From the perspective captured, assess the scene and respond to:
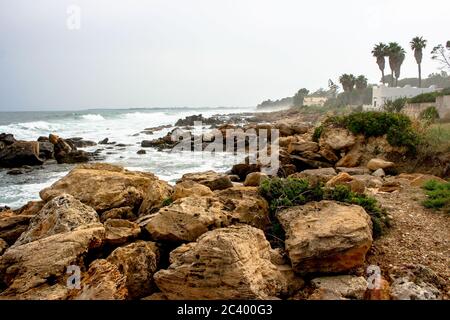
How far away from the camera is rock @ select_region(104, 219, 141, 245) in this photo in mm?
5363

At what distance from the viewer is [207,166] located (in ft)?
60.9

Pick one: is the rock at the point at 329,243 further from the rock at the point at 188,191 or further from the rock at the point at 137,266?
the rock at the point at 188,191

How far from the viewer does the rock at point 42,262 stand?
4.23 meters

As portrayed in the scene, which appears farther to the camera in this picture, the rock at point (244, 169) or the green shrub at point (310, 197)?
the rock at point (244, 169)

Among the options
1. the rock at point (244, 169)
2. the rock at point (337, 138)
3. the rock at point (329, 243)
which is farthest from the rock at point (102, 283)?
the rock at point (337, 138)

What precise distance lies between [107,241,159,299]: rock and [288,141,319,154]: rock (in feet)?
38.5

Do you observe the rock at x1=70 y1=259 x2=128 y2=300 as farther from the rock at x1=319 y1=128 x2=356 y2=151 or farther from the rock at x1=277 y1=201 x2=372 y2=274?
the rock at x1=319 y1=128 x2=356 y2=151

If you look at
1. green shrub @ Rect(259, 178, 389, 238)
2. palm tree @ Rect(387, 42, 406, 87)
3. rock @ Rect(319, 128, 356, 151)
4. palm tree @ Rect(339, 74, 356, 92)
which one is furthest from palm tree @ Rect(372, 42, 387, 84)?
green shrub @ Rect(259, 178, 389, 238)

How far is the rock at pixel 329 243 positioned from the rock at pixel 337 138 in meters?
10.2

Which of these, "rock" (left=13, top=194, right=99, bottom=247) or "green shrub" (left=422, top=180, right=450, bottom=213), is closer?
"rock" (left=13, top=194, right=99, bottom=247)

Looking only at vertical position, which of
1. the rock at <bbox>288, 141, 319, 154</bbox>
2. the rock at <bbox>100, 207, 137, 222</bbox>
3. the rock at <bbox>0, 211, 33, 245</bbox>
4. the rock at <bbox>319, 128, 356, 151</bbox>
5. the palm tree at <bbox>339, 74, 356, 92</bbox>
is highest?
the palm tree at <bbox>339, 74, 356, 92</bbox>
